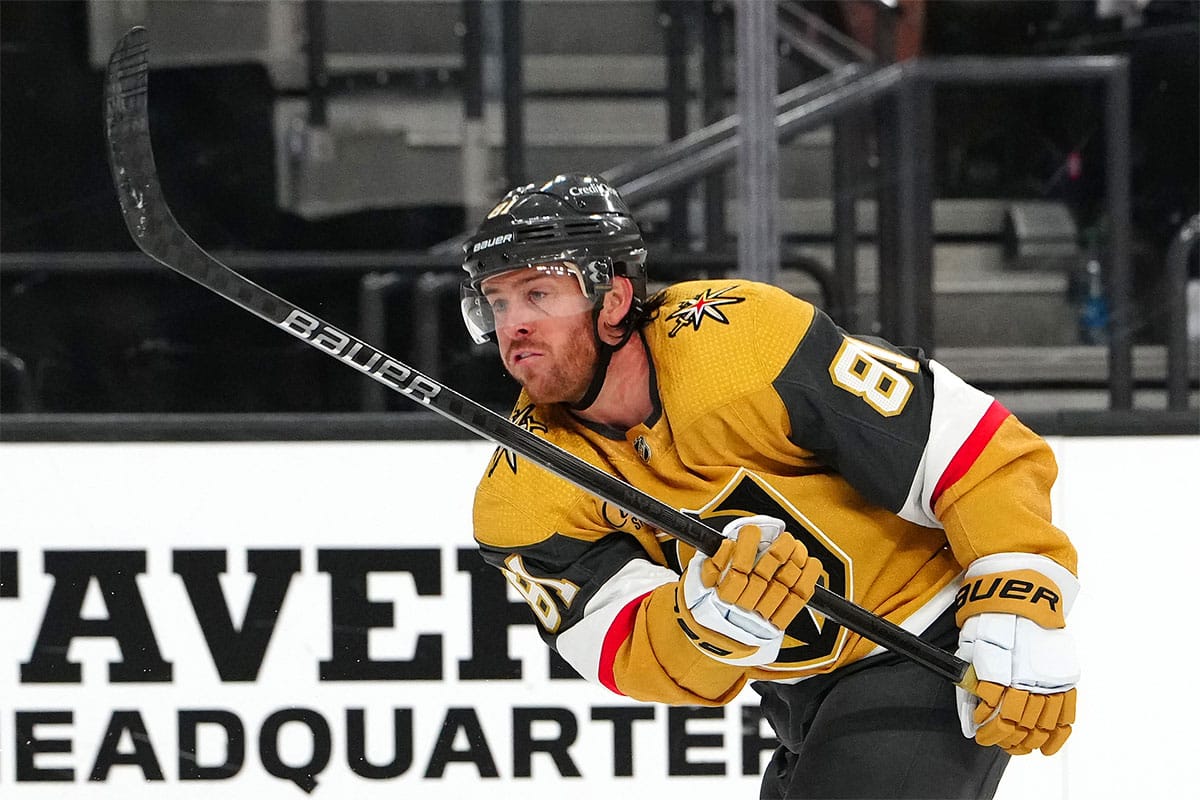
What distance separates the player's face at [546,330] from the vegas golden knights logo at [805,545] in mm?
221

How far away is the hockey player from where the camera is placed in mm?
1610

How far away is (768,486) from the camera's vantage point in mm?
1710

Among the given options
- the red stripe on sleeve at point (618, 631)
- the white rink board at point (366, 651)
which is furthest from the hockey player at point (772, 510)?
the white rink board at point (366, 651)

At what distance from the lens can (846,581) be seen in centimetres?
175

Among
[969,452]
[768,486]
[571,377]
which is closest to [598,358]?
[571,377]

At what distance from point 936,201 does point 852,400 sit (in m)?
1.47

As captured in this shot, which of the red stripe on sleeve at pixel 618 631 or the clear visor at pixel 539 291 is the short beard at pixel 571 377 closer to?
the clear visor at pixel 539 291

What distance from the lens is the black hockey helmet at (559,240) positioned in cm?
168

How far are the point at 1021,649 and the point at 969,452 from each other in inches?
8.8

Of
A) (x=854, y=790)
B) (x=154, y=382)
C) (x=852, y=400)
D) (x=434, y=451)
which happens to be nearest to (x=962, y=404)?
(x=852, y=400)

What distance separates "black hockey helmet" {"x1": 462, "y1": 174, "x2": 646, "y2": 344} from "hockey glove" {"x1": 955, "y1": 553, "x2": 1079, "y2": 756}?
1.78 feet

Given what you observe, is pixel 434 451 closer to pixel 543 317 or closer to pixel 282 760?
pixel 282 760

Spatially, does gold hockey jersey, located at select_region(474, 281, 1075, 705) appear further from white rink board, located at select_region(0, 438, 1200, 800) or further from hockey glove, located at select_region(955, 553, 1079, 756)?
white rink board, located at select_region(0, 438, 1200, 800)

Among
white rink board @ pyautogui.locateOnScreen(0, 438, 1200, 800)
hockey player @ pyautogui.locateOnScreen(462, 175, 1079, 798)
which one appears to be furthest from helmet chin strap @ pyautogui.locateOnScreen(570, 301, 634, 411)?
white rink board @ pyautogui.locateOnScreen(0, 438, 1200, 800)
